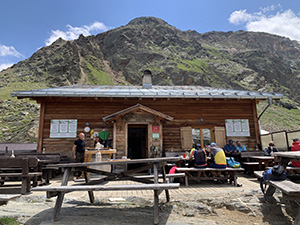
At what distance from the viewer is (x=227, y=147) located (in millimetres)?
9953

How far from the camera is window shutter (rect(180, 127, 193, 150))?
10.7 m

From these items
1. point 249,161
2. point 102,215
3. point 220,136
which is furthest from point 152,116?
point 102,215

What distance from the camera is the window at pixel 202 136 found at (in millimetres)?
11023

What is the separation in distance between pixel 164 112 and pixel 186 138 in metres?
1.74

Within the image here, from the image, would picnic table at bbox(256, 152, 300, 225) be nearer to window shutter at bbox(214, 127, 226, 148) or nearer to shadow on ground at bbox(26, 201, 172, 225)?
shadow on ground at bbox(26, 201, 172, 225)

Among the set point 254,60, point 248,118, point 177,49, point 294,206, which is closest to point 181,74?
point 177,49

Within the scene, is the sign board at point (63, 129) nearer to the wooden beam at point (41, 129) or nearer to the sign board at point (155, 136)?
the wooden beam at point (41, 129)

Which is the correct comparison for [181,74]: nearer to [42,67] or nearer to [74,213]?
[42,67]

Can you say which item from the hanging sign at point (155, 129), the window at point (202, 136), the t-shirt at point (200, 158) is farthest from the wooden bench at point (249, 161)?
the hanging sign at point (155, 129)

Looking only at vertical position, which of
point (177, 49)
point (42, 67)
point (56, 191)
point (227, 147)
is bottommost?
point (56, 191)

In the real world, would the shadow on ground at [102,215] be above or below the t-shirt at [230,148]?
below

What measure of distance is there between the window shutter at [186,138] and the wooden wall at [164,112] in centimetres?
19

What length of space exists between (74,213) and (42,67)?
57559mm

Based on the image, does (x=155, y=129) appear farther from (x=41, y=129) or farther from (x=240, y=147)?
(x=41, y=129)
